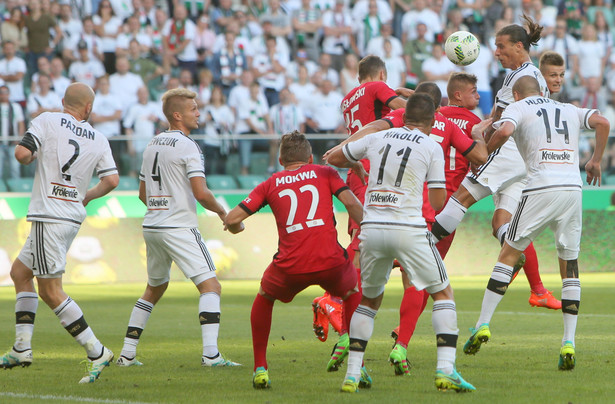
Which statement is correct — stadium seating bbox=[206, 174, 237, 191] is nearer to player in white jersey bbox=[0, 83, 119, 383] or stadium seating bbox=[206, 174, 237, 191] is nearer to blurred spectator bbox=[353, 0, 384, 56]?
blurred spectator bbox=[353, 0, 384, 56]

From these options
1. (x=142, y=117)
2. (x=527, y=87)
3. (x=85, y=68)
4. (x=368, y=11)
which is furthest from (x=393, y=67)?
(x=527, y=87)

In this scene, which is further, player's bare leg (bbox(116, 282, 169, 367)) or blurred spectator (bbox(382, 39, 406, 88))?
blurred spectator (bbox(382, 39, 406, 88))

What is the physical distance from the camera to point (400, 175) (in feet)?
21.0

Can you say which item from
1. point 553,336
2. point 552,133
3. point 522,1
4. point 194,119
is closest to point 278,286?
point 194,119

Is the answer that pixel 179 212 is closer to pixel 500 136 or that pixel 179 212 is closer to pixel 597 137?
pixel 500 136

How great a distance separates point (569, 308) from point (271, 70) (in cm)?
1270

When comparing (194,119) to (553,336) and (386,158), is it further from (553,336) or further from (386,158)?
(553,336)

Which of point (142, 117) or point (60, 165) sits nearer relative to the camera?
point (60, 165)

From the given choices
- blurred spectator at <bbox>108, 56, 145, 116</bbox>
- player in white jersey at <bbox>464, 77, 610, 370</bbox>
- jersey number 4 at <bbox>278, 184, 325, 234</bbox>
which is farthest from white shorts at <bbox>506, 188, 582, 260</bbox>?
blurred spectator at <bbox>108, 56, 145, 116</bbox>

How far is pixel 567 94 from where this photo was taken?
2056 centimetres

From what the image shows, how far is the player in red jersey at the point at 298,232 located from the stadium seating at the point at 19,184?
9.56 metres

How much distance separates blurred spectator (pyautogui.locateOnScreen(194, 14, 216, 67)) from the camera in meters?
19.7

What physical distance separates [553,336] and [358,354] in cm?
374

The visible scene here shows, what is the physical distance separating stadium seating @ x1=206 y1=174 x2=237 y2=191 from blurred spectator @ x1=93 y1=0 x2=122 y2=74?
413 centimetres
